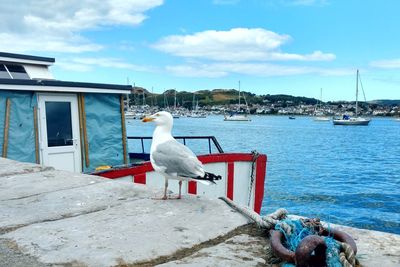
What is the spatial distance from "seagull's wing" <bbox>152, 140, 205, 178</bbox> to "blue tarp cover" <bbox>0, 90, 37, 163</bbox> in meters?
5.70

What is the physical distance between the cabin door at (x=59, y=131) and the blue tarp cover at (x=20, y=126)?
0.20 m

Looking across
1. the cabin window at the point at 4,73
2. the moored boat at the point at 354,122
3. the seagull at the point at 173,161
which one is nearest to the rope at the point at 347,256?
the seagull at the point at 173,161

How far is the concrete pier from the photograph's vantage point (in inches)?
109

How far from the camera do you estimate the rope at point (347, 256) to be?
2.50m

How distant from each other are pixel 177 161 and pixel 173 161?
0.16 ft

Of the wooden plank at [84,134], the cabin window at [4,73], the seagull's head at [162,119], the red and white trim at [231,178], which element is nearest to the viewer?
the seagull's head at [162,119]

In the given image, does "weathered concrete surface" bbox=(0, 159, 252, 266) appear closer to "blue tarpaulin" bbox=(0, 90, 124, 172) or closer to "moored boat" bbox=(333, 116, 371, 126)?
"blue tarpaulin" bbox=(0, 90, 124, 172)

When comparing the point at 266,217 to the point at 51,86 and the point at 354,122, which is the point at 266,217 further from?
the point at 354,122

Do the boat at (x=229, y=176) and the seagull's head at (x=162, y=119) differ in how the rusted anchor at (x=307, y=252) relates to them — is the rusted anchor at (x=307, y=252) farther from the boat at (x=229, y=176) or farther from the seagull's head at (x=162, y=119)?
the boat at (x=229, y=176)

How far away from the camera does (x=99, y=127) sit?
422 inches

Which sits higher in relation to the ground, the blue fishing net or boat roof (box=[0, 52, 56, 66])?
boat roof (box=[0, 52, 56, 66])

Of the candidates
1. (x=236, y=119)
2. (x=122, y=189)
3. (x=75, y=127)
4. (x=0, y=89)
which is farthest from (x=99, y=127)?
(x=236, y=119)

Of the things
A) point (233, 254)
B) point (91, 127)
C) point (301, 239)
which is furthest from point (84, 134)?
point (301, 239)

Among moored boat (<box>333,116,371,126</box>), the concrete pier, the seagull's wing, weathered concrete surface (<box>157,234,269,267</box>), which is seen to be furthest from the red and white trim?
moored boat (<box>333,116,371,126</box>)
